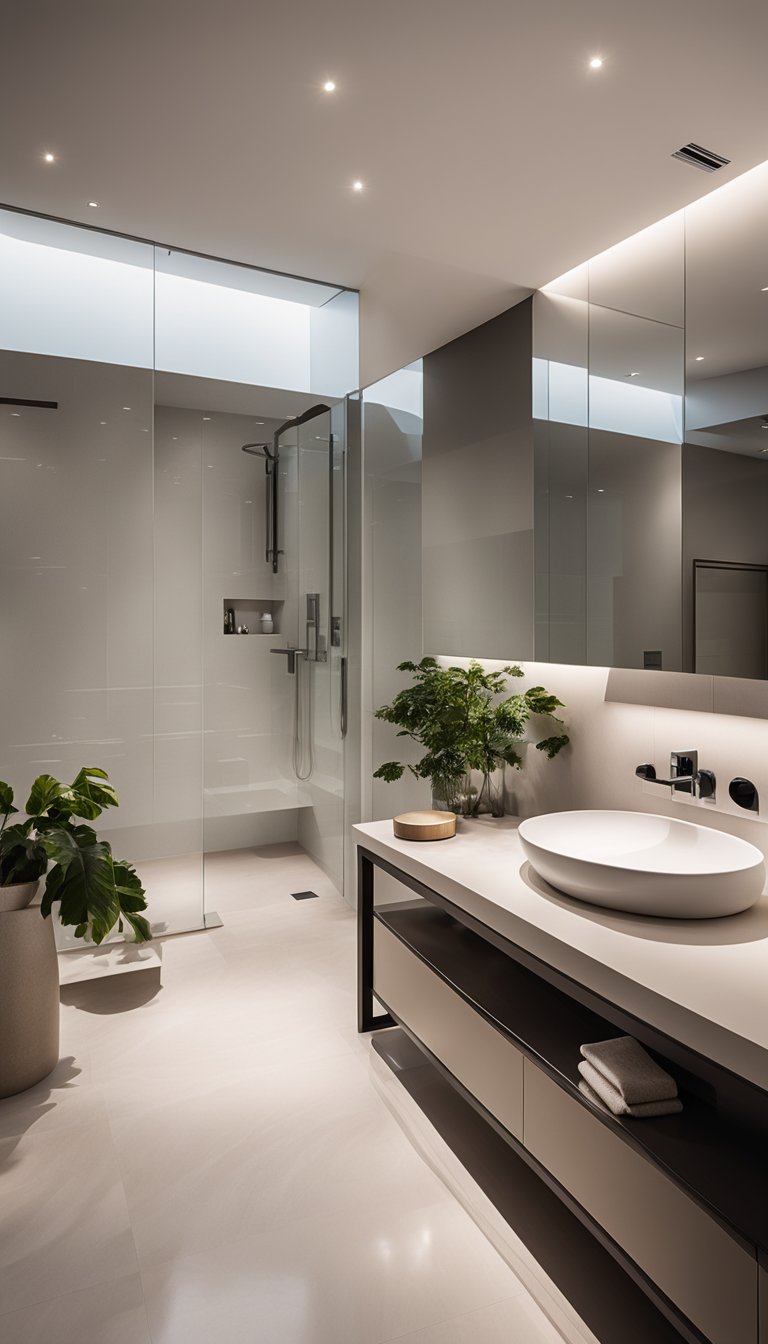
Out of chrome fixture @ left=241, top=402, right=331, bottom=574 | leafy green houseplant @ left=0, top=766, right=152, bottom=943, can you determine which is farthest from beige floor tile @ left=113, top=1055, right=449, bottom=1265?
chrome fixture @ left=241, top=402, right=331, bottom=574

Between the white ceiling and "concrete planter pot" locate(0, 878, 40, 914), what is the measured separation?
221 cm

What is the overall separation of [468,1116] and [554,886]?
2.77ft

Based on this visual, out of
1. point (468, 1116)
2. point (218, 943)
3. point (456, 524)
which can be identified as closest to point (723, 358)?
point (456, 524)

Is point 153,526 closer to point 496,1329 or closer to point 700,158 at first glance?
point 700,158

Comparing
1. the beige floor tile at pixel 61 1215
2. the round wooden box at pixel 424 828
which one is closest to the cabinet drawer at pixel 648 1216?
the round wooden box at pixel 424 828

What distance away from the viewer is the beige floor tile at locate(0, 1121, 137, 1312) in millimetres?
1676

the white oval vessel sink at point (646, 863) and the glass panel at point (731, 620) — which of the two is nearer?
the white oval vessel sink at point (646, 863)

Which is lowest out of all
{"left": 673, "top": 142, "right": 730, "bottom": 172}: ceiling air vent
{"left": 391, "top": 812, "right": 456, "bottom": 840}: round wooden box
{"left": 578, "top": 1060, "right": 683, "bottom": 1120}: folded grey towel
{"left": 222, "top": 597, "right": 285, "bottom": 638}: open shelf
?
{"left": 578, "top": 1060, "right": 683, "bottom": 1120}: folded grey towel

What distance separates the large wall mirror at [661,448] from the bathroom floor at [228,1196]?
5.01 ft

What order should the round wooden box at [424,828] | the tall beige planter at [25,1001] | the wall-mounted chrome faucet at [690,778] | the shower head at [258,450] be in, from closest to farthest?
the wall-mounted chrome faucet at [690,778] < the tall beige planter at [25,1001] < the round wooden box at [424,828] < the shower head at [258,450]

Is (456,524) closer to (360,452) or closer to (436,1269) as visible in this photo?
(360,452)

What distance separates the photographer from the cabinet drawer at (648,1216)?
120cm

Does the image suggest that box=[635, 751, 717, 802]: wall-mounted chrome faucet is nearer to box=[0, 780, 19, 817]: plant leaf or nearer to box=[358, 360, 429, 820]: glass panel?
box=[358, 360, 429, 820]: glass panel

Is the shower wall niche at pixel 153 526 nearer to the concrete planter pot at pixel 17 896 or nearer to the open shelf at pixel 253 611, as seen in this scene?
the open shelf at pixel 253 611
